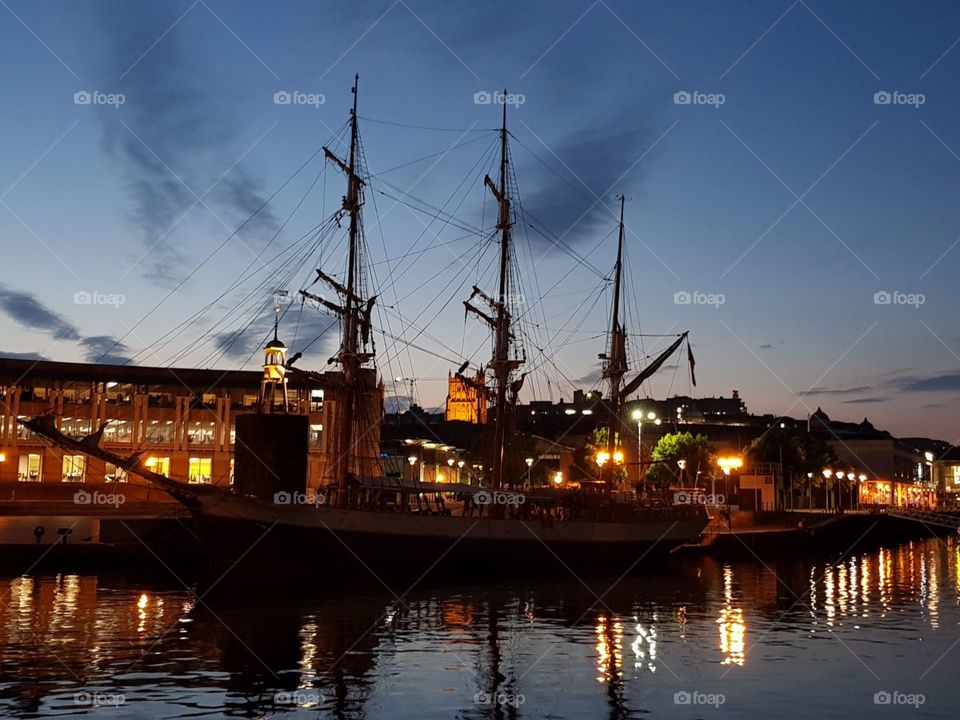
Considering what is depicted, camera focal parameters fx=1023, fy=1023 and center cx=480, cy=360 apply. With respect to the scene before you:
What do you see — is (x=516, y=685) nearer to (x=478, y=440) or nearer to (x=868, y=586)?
(x=868, y=586)

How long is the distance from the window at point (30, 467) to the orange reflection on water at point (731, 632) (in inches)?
2313

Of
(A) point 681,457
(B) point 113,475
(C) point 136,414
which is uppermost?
(C) point 136,414

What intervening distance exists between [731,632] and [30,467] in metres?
65.5

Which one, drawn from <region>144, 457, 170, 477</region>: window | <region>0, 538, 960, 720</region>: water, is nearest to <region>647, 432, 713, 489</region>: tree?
<region>144, 457, 170, 477</region>: window

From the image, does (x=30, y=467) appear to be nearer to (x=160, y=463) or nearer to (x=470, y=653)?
(x=160, y=463)

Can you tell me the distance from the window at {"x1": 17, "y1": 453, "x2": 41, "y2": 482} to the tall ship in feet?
100

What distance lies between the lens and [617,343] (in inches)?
2899

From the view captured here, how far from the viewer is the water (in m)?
21.6

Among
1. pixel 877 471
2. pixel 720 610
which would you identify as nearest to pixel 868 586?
pixel 720 610

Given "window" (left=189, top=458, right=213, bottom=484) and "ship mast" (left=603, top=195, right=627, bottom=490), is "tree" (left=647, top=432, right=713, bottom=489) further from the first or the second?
"window" (left=189, top=458, right=213, bottom=484)

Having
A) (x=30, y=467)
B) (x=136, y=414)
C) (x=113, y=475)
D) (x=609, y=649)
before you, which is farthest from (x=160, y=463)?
(x=609, y=649)

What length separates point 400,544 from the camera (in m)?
48.2

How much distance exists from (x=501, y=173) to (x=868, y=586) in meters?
32.0

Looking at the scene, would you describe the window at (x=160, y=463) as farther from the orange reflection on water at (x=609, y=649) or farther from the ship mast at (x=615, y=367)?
the orange reflection on water at (x=609, y=649)
